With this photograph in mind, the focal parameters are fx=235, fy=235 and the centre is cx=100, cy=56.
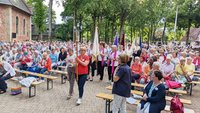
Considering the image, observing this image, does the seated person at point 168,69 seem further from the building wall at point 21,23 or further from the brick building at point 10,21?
the building wall at point 21,23

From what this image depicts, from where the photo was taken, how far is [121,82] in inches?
229

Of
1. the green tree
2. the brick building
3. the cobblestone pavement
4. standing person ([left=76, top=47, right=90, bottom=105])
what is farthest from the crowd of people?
the green tree

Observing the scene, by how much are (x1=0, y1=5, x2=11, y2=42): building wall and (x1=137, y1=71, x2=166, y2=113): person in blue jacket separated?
29956 mm

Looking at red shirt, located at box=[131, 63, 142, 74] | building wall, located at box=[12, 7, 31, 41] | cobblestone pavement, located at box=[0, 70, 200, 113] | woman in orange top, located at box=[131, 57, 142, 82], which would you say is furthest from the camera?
building wall, located at box=[12, 7, 31, 41]

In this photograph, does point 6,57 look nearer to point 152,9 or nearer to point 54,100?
point 54,100

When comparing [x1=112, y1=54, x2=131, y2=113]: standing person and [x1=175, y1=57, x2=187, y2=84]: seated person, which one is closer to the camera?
[x1=112, y1=54, x2=131, y2=113]: standing person

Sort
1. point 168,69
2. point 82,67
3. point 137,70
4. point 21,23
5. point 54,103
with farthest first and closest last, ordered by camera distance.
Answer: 1. point 21,23
2. point 137,70
3. point 168,69
4. point 54,103
5. point 82,67

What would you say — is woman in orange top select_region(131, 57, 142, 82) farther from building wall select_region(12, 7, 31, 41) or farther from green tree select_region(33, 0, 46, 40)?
green tree select_region(33, 0, 46, 40)

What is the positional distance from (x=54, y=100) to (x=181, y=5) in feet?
117

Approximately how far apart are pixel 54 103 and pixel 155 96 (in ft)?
12.9

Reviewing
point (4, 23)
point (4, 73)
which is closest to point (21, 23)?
point (4, 23)

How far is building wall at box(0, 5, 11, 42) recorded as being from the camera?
104 ft

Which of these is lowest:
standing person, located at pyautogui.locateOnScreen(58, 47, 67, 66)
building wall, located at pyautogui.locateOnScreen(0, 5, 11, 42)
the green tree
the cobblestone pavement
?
the cobblestone pavement

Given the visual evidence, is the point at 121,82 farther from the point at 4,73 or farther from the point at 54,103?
the point at 4,73
